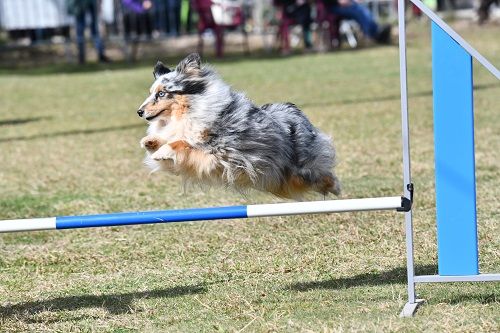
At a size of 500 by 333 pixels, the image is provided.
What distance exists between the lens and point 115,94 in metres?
16.7

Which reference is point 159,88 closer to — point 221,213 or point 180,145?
point 180,145

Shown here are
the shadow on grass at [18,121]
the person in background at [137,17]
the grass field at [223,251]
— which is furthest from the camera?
the person in background at [137,17]

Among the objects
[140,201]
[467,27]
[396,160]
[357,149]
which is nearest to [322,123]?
[357,149]

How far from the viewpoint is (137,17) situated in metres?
24.0

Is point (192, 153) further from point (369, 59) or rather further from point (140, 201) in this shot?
point (369, 59)

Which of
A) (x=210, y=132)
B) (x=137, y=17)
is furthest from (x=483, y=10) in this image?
(x=210, y=132)

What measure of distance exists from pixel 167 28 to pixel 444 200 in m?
20.5

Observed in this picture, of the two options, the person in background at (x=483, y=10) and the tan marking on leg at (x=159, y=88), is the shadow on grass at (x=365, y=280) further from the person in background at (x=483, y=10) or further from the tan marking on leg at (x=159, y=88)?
the person in background at (x=483, y=10)

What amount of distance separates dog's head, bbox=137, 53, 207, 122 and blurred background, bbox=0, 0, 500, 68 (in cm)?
1645

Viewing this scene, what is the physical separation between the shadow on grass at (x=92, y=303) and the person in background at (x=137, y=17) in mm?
18721

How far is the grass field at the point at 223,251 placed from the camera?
15.6 ft

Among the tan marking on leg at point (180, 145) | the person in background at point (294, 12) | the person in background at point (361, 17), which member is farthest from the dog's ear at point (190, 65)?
the person in background at point (361, 17)

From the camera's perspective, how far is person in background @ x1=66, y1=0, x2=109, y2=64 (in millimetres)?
21484

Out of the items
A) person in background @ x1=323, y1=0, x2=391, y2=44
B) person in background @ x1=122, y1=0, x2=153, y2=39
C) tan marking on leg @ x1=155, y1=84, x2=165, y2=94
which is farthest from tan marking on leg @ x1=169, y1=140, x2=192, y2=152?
person in background @ x1=122, y1=0, x2=153, y2=39
